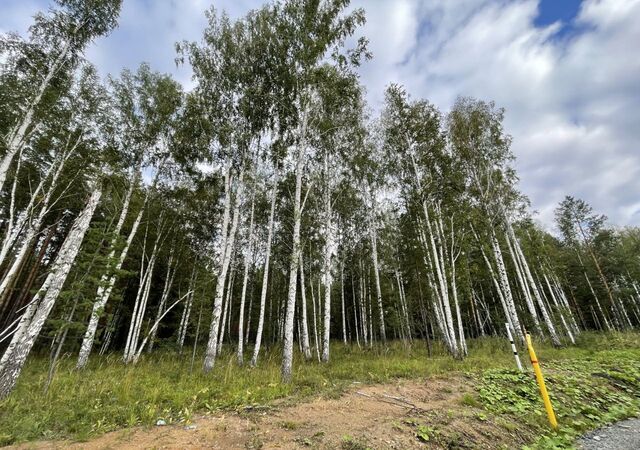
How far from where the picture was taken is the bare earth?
10.9 feet

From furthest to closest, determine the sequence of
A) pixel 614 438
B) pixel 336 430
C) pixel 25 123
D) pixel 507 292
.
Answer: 1. pixel 507 292
2. pixel 25 123
3. pixel 614 438
4. pixel 336 430

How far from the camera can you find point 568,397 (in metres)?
5.34

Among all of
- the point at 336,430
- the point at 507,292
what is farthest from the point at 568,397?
the point at 507,292

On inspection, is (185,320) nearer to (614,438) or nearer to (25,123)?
(25,123)

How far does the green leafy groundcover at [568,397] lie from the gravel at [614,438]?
12 centimetres

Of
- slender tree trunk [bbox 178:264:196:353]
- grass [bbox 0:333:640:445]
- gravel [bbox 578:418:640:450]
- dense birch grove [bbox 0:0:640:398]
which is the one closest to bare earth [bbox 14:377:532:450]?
grass [bbox 0:333:640:445]

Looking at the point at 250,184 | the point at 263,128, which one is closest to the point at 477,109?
the point at 263,128

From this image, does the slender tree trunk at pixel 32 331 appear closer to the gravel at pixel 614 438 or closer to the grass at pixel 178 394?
the grass at pixel 178 394

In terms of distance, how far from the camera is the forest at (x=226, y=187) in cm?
830

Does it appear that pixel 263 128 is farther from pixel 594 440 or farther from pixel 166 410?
pixel 594 440

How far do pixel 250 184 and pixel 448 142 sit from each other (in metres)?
11.9

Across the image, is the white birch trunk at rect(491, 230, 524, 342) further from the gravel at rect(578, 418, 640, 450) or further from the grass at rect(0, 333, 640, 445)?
the gravel at rect(578, 418, 640, 450)

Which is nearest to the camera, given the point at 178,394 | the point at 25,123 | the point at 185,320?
the point at 178,394

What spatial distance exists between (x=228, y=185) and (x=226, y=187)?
125mm
